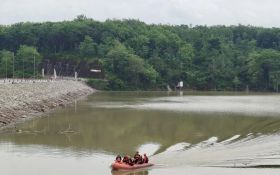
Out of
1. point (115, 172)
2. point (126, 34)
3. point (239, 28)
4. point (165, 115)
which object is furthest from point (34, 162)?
point (239, 28)

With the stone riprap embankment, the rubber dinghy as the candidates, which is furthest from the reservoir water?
the stone riprap embankment

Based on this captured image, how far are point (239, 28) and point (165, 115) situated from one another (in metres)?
138

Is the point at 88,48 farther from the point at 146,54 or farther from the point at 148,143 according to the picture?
the point at 148,143

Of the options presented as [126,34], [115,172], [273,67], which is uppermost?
[126,34]

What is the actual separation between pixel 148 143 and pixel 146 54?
12095cm

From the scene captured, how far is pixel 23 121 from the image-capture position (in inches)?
1821

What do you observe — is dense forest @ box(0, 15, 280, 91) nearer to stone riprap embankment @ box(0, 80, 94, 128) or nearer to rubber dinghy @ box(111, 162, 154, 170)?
stone riprap embankment @ box(0, 80, 94, 128)

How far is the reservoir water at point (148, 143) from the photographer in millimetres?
27281

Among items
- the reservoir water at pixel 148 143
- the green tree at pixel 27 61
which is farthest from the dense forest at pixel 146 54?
the reservoir water at pixel 148 143

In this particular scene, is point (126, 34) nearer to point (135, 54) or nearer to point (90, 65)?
point (135, 54)

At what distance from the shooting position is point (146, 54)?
15588cm

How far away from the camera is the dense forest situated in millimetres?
137875

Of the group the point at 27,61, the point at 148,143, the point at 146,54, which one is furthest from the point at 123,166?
the point at 146,54

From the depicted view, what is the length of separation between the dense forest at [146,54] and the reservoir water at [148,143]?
8388cm
